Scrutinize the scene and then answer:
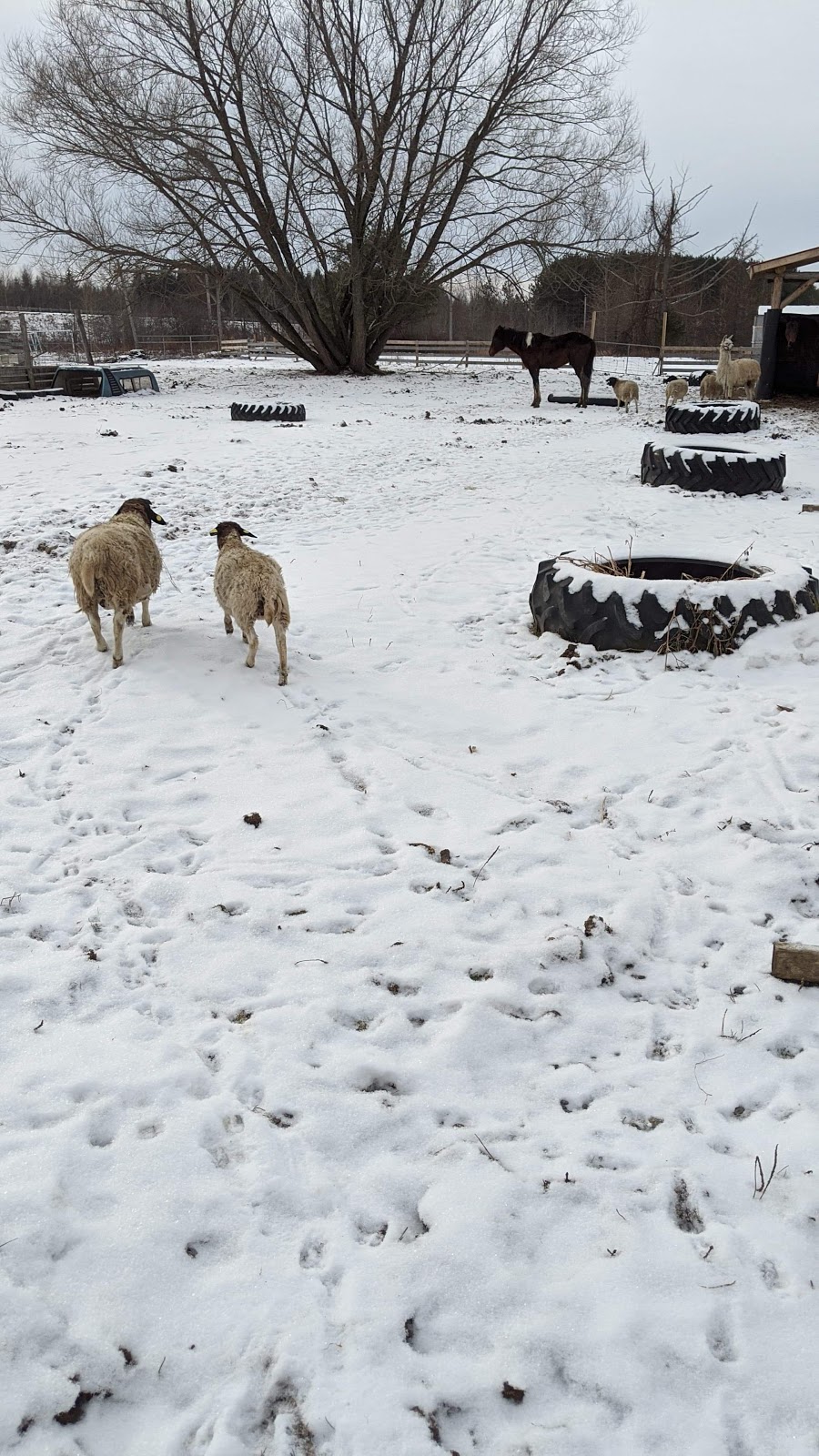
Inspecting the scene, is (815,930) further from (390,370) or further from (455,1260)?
(390,370)

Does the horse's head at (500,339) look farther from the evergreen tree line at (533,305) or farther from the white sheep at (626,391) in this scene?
the evergreen tree line at (533,305)

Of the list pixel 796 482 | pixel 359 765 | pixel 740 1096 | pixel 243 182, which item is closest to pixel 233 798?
pixel 359 765

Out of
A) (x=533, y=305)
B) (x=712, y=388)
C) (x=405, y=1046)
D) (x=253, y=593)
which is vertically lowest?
(x=405, y=1046)

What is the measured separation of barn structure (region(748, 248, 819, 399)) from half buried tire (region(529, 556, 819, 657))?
14.9 metres

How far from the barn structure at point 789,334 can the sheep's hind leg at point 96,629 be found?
56.4ft

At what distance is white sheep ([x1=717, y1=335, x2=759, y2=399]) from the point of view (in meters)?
17.1

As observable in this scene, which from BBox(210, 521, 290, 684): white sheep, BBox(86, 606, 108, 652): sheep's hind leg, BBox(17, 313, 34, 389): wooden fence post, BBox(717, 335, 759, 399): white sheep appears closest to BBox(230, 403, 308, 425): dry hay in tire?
BBox(17, 313, 34, 389): wooden fence post

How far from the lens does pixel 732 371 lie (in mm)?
17422

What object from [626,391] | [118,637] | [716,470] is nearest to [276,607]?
[118,637]

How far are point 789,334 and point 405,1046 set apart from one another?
844 inches

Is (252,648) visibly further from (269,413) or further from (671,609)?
(269,413)

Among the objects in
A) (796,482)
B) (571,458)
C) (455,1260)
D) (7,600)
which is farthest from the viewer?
(571,458)

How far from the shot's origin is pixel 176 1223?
215 centimetres

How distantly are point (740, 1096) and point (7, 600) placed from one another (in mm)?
6066
